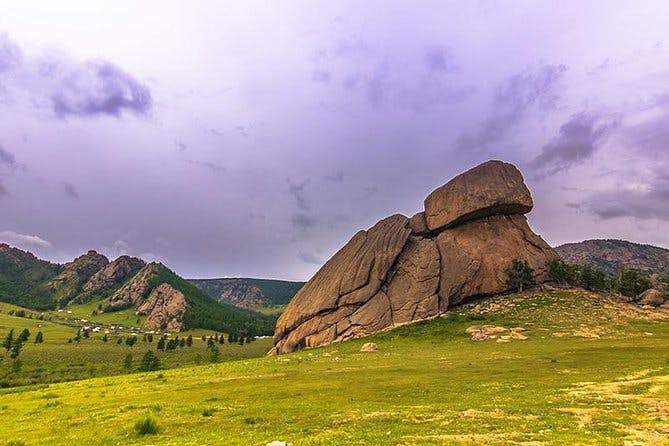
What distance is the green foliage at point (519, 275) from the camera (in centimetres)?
11781

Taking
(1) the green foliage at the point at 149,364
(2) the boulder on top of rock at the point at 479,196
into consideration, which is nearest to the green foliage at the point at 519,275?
(2) the boulder on top of rock at the point at 479,196

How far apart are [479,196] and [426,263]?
87.9 feet

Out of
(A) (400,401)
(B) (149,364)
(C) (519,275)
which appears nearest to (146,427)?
(A) (400,401)

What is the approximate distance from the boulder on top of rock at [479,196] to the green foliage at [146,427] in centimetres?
11445

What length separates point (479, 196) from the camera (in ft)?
412

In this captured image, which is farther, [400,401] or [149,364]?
[149,364]

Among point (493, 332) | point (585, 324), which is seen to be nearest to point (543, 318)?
point (585, 324)

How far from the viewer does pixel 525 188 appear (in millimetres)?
130125

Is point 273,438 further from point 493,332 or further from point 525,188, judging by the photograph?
point 525,188

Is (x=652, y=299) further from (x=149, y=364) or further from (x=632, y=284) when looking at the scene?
(x=149, y=364)

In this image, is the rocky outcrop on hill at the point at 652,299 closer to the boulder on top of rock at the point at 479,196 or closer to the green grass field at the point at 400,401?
the green grass field at the point at 400,401

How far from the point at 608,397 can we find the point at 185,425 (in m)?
30.7

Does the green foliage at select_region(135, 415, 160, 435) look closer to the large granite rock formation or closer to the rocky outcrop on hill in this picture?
the large granite rock formation

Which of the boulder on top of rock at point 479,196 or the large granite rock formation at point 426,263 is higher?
the boulder on top of rock at point 479,196
